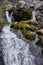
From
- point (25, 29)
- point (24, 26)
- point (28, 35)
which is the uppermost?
point (24, 26)

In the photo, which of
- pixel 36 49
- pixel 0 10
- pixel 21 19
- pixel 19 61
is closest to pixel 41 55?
pixel 36 49

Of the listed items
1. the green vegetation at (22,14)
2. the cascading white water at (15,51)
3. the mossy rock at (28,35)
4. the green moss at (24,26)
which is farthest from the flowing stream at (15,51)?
→ the green vegetation at (22,14)

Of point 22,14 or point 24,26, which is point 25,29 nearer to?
point 24,26

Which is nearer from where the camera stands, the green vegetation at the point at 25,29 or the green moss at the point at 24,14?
the green vegetation at the point at 25,29

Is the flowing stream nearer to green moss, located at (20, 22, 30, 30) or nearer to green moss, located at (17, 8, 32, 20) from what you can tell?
green moss, located at (20, 22, 30, 30)

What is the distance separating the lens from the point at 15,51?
17.4 m

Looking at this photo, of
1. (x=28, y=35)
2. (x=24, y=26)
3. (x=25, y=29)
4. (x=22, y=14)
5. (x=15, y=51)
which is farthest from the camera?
(x=22, y=14)

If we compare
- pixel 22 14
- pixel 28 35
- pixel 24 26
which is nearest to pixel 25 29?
pixel 24 26

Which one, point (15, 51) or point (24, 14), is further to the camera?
point (24, 14)

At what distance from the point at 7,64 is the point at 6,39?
2.36 m

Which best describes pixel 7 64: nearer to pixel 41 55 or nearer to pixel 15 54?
pixel 15 54

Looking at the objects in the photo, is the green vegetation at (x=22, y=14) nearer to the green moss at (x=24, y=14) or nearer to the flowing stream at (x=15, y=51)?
the green moss at (x=24, y=14)

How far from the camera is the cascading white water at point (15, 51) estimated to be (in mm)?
16766

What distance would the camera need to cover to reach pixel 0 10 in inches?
1025
